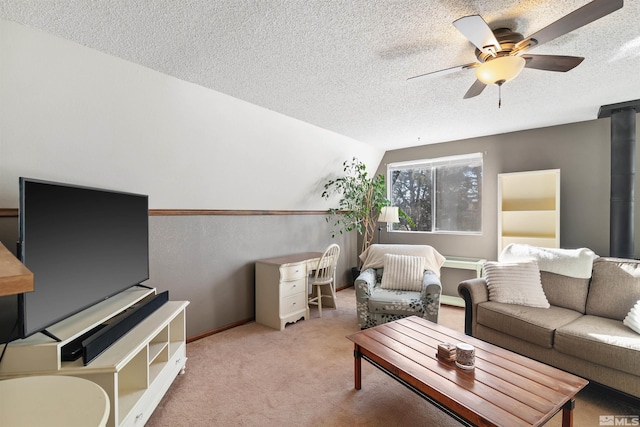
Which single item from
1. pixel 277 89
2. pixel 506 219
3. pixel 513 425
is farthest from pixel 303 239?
pixel 513 425

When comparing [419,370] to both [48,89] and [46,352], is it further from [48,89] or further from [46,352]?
[48,89]

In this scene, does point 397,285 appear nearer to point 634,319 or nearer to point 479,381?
point 479,381

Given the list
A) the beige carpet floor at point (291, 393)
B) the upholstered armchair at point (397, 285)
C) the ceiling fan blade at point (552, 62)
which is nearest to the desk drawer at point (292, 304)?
the beige carpet floor at point (291, 393)

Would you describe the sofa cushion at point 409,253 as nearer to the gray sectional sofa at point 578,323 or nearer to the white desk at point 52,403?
the gray sectional sofa at point 578,323

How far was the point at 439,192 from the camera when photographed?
461cm

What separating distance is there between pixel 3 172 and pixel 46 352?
46.0 inches

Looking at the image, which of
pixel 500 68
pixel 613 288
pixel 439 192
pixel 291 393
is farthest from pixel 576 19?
pixel 439 192

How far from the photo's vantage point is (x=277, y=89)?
253 centimetres

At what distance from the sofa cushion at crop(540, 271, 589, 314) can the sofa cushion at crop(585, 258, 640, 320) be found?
0.05 metres

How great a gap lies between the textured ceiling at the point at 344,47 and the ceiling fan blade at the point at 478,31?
0.16 m

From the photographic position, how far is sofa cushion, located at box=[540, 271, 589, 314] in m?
2.44

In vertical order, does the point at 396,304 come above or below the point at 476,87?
below

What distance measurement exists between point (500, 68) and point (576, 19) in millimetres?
390

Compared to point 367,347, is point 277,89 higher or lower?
higher
